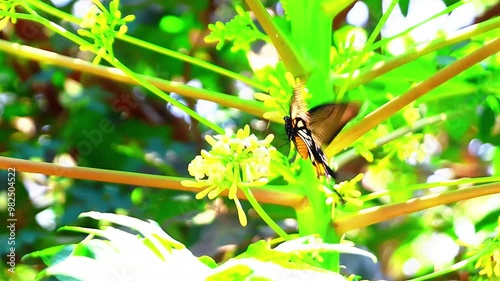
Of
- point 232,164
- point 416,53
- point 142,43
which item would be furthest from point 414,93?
point 142,43

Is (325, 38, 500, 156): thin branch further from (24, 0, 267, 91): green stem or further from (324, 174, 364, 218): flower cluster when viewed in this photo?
(24, 0, 267, 91): green stem

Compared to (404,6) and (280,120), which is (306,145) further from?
(404,6)

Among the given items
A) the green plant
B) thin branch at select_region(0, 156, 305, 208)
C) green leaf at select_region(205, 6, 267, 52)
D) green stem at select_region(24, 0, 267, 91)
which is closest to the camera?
the green plant

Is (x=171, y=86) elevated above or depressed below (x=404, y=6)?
below

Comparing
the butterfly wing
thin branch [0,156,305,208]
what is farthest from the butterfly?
thin branch [0,156,305,208]

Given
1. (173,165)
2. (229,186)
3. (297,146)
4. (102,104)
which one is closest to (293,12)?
(297,146)

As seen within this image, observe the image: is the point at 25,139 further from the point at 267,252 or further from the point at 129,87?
the point at 267,252

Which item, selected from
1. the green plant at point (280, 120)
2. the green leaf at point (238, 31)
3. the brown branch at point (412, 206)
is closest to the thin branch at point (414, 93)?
the green plant at point (280, 120)

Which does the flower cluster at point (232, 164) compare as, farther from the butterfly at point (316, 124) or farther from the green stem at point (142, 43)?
the green stem at point (142, 43)
